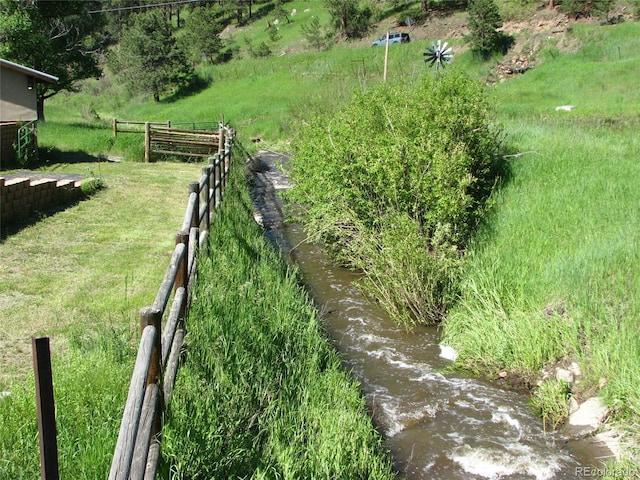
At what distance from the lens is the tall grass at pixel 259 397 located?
402 cm

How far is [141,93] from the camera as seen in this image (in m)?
55.8

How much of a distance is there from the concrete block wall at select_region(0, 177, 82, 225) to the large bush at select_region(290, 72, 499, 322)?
4.90m

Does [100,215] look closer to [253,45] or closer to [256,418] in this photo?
[256,418]

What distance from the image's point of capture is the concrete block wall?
1040 centimetres

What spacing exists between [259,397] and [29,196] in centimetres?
815

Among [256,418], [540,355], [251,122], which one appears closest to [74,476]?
[256,418]

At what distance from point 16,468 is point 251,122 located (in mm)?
33994

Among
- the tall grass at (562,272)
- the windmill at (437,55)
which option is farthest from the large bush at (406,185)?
the windmill at (437,55)

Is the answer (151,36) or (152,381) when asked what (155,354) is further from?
(151,36)

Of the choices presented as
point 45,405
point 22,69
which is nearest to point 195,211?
point 45,405

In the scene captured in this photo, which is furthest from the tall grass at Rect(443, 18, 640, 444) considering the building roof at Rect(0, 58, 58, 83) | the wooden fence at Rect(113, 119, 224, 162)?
the building roof at Rect(0, 58, 58, 83)

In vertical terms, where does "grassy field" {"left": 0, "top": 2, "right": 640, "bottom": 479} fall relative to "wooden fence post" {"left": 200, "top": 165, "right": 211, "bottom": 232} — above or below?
below

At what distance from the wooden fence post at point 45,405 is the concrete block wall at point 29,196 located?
9410mm

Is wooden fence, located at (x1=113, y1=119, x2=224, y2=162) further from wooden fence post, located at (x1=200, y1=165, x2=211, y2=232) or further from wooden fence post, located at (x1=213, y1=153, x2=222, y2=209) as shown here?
wooden fence post, located at (x1=200, y1=165, x2=211, y2=232)
